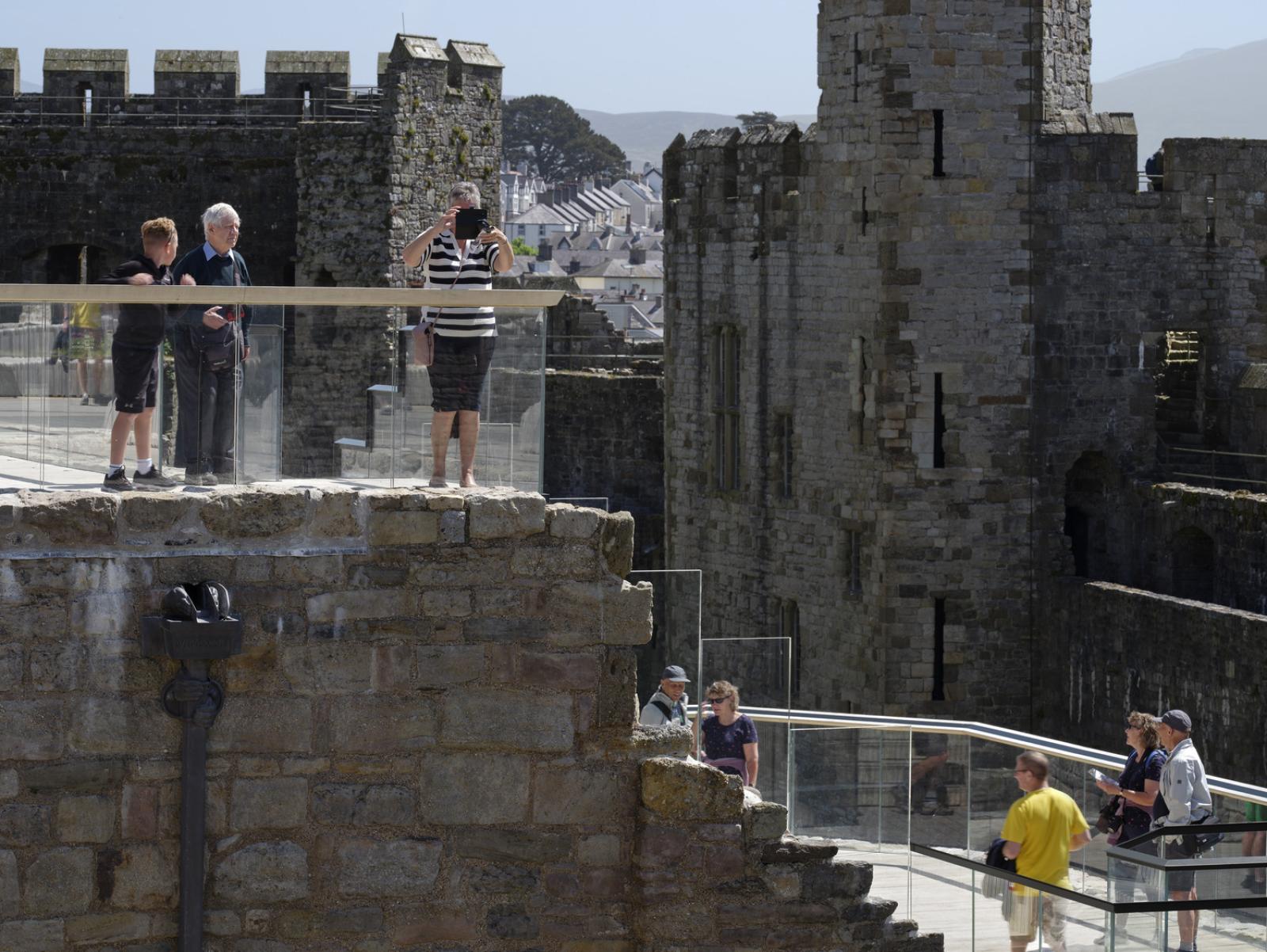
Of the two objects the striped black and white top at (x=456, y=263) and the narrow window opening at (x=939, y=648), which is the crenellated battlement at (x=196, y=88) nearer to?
the narrow window opening at (x=939, y=648)

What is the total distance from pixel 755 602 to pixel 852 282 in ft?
11.7

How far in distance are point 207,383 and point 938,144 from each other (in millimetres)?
14889

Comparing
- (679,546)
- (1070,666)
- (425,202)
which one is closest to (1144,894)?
(1070,666)

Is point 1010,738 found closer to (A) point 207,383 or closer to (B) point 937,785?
(B) point 937,785

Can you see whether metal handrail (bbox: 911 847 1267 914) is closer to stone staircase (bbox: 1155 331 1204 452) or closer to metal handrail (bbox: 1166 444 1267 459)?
metal handrail (bbox: 1166 444 1267 459)

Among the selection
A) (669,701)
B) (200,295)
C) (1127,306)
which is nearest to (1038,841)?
(669,701)

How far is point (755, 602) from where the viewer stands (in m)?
26.7

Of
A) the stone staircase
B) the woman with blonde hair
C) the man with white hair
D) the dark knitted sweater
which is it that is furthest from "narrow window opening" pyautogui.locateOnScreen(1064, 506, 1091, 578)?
the man with white hair

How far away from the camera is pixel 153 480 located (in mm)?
10195

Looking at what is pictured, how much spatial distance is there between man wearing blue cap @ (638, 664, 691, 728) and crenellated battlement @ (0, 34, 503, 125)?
80.0 ft

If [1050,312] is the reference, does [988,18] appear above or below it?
above

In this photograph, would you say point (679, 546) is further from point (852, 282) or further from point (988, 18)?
point (988, 18)

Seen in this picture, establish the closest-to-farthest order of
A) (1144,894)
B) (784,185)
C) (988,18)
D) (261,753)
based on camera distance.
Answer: (261,753) → (1144,894) → (988,18) → (784,185)

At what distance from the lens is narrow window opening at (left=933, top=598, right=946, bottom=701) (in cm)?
2478
